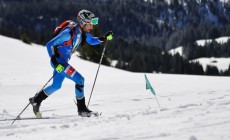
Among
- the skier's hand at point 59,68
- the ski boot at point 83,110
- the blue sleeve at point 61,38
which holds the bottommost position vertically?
the ski boot at point 83,110

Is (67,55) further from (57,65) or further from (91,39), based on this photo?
(91,39)

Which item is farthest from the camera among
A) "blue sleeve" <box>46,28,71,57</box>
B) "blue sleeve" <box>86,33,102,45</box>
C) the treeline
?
the treeline

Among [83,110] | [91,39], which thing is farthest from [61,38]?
[83,110]

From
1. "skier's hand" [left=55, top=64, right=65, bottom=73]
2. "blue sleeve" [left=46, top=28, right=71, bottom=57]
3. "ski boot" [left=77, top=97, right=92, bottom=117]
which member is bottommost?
"ski boot" [left=77, top=97, right=92, bottom=117]

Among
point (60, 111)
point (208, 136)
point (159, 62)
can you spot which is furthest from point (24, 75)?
point (159, 62)

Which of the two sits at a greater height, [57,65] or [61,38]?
[61,38]

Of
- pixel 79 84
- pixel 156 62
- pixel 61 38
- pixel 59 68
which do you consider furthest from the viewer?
pixel 156 62

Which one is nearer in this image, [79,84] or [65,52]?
[65,52]

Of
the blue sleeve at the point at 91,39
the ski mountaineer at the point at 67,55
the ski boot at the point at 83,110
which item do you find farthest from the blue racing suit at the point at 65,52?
the blue sleeve at the point at 91,39

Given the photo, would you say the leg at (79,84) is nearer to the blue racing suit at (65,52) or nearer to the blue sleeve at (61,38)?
the blue racing suit at (65,52)

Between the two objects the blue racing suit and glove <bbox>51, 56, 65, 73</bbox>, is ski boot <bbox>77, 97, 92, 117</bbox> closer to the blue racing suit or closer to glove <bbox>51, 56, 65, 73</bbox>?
the blue racing suit

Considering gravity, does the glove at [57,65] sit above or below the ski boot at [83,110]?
above

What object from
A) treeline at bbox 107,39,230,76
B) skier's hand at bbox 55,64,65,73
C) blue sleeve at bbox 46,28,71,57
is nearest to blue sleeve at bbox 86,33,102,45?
blue sleeve at bbox 46,28,71,57

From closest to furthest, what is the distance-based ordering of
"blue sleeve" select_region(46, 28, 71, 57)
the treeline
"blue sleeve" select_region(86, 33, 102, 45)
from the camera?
"blue sleeve" select_region(46, 28, 71, 57)
"blue sleeve" select_region(86, 33, 102, 45)
the treeline
